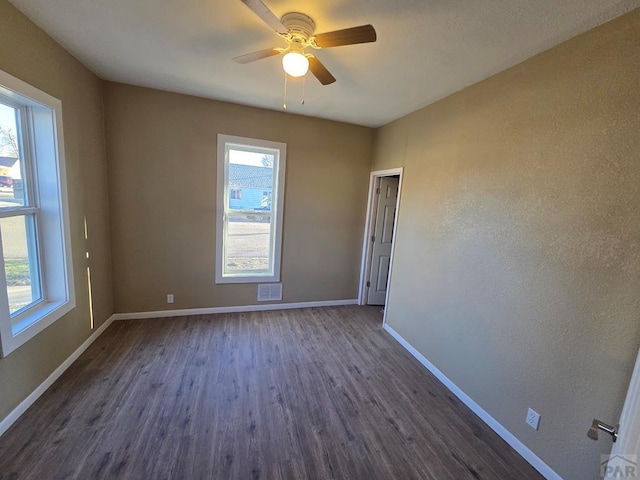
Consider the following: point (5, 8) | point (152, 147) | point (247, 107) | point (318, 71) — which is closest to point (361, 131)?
point (247, 107)

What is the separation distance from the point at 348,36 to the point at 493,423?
281cm

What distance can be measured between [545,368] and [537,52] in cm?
207

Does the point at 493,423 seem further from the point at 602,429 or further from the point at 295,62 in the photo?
the point at 295,62

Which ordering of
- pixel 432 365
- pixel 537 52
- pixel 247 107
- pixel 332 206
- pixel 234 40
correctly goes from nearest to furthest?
pixel 537 52 < pixel 234 40 < pixel 432 365 < pixel 247 107 < pixel 332 206

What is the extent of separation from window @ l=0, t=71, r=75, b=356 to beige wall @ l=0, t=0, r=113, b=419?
0.41 feet

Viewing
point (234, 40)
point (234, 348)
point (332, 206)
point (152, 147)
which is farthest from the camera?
point (332, 206)

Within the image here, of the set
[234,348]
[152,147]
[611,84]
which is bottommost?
[234,348]

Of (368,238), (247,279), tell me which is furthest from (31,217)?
(368,238)

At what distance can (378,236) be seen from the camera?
13.8 feet

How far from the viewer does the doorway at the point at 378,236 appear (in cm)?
405

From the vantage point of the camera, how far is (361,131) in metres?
3.93

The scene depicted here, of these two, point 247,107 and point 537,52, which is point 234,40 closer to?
point 247,107

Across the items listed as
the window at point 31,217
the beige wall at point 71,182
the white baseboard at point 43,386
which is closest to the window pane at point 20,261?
the window at point 31,217

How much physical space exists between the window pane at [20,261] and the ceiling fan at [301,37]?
1.97 metres
